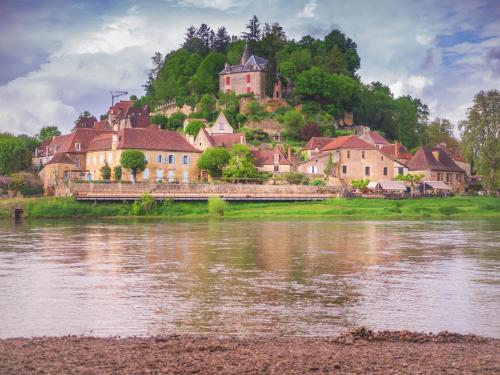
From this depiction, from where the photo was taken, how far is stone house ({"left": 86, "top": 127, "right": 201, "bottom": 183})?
83.9 metres

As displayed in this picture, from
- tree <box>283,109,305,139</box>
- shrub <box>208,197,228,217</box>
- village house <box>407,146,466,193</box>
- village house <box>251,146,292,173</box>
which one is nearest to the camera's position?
shrub <box>208,197,228,217</box>

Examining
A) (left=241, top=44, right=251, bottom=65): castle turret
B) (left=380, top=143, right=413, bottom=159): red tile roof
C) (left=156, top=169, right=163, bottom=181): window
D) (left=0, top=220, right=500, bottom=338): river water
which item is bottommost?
(left=0, top=220, right=500, bottom=338): river water

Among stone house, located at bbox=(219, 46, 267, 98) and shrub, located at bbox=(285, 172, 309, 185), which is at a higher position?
stone house, located at bbox=(219, 46, 267, 98)

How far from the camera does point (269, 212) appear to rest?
2842 inches

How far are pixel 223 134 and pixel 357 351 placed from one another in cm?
8534

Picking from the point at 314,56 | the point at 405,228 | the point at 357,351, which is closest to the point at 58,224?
the point at 405,228

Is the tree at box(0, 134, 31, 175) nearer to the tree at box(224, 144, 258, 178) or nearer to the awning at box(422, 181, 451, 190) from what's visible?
the tree at box(224, 144, 258, 178)

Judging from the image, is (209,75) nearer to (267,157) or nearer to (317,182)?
(267,157)

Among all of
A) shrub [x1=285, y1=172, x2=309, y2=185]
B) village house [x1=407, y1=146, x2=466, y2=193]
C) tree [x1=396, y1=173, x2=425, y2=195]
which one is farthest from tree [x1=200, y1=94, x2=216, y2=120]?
tree [x1=396, y1=173, x2=425, y2=195]

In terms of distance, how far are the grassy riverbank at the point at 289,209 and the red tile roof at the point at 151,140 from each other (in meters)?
12.4

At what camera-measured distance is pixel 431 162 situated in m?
93.2

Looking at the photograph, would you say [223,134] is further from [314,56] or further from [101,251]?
[101,251]

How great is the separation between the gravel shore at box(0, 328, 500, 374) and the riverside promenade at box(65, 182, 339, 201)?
57.7 m

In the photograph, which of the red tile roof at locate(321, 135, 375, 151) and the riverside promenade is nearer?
the riverside promenade
